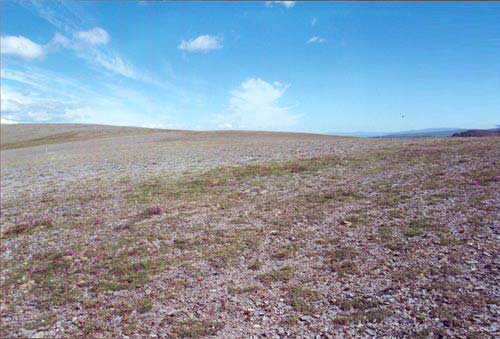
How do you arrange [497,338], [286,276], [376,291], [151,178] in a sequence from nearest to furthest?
[497,338] < [376,291] < [286,276] < [151,178]

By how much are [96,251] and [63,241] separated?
7.85 ft

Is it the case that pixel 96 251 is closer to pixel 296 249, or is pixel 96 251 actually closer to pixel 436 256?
pixel 296 249

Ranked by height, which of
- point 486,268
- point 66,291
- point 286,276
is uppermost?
point 486,268

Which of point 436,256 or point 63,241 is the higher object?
point 436,256

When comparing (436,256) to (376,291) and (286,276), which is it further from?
(286,276)

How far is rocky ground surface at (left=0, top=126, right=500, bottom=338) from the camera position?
285 inches

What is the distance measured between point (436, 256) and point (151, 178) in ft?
66.5

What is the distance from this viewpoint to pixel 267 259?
10.3 m

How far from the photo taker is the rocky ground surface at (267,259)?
7234 millimetres

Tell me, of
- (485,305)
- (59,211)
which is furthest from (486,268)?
(59,211)

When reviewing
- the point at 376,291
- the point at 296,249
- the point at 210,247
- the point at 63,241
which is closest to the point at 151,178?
the point at 63,241

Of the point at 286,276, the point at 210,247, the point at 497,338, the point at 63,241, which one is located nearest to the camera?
A: the point at 497,338

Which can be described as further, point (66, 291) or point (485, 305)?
point (66, 291)

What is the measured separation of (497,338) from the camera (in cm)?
595
